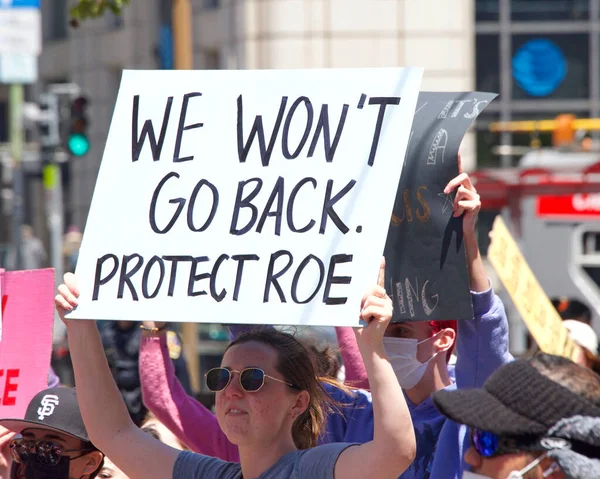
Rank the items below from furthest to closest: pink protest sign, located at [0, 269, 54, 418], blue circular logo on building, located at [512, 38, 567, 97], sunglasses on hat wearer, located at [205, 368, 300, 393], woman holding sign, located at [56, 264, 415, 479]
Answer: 1. blue circular logo on building, located at [512, 38, 567, 97]
2. pink protest sign, located at [0, 269, 54, 418]
3. sunglasses on hat wearer, located at [205, 368, 300, 393]
4. woman holding sign, located at [56, 264, 415, 479]

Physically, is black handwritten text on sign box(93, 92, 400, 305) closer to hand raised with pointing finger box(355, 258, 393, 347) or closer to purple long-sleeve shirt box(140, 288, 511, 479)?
hand raised with pointing finger box(355, 258, 393, 347)

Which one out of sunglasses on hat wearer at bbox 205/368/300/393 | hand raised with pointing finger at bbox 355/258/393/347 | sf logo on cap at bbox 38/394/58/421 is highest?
hand raised with pointing finger at bbox 355/258/393/347

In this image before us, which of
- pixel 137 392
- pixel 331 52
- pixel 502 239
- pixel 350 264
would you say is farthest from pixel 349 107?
pixel 331 52

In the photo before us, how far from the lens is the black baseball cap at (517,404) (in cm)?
263

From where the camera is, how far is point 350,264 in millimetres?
3172

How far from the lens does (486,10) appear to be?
17.9 m

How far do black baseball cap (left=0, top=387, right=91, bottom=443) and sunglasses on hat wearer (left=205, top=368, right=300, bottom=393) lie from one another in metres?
0.70

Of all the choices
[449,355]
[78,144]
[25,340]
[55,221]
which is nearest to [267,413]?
[25,340]

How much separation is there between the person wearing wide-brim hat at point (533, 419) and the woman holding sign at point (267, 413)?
206mm

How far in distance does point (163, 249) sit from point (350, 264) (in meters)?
0.54

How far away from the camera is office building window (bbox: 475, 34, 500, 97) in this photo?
18.0 meters

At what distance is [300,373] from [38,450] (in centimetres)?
94

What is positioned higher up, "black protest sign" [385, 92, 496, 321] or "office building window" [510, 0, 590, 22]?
"office building window" [510, 0, 590, 22]

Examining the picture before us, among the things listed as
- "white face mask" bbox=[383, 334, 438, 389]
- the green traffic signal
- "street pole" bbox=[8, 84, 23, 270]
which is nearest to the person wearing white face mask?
"white face mask" bbox=[383, 334, 438, 389]
